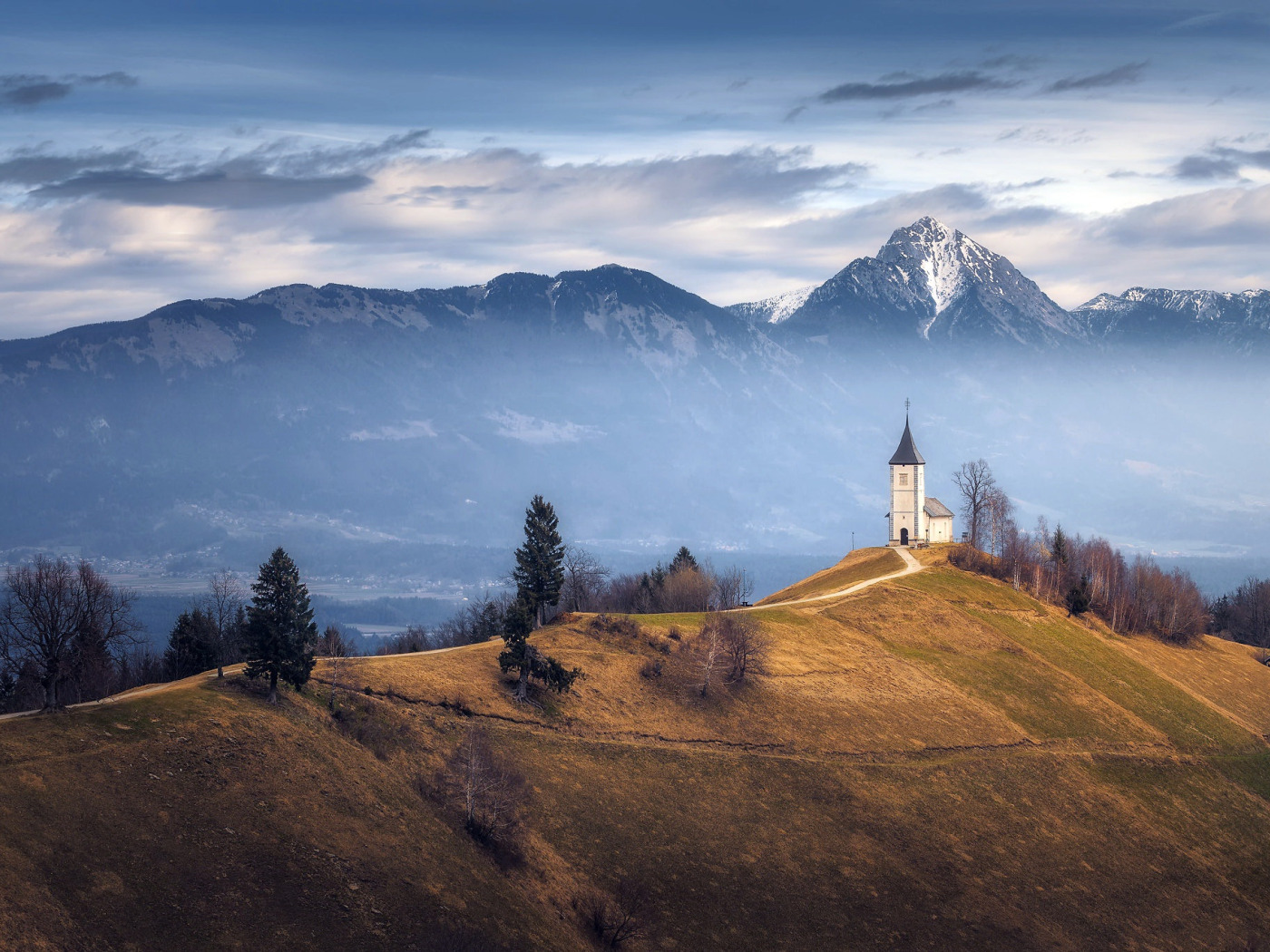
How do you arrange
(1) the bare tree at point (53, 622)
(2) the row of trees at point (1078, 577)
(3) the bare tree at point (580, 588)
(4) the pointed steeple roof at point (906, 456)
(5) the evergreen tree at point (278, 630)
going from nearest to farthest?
(1) the bare tree at point (53, 622)
(5) the evergreen tree at point (278, 630)
(3) the bare tree at point (580, 588)
(2) the row of trees at point (1078, 577)
(4) the pointed steeple roof at point (906, 456)

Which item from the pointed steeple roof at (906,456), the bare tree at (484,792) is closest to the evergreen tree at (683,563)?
the pointed steeple roof at (906,456)

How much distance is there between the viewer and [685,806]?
3187 inches

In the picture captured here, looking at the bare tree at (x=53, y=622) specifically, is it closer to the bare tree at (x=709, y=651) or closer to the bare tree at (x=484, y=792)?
the bare tree at (x=484, y=792)

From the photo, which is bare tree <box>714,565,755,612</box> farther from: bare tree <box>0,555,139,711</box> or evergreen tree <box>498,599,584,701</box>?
bare tree <box>0,555,139,711</box>

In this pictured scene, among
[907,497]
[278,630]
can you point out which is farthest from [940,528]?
[278,630]

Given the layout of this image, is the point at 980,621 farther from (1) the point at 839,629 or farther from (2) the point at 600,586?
Result: (2) the point at 600,586

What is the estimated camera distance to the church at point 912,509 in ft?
517

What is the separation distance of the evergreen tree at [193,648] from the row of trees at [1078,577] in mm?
88280

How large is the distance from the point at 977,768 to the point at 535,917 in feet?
148

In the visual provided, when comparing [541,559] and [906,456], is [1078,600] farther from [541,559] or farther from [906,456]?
[541,559]

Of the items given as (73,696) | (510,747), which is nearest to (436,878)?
(510,747)

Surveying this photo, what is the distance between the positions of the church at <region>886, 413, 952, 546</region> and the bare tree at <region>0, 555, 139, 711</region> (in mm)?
106520

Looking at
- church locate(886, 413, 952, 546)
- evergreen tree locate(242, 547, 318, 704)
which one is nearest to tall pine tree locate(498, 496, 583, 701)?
evergreen tree locate(242, 547, 318, 704)

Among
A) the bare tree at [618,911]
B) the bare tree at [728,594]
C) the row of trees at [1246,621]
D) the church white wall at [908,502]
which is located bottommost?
the row of trees at [1246,621]
